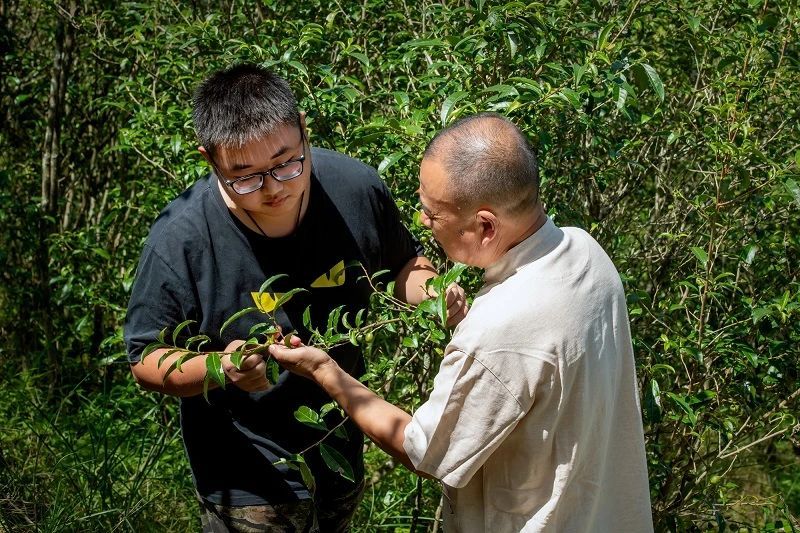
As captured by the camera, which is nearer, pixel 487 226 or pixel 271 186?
pixel 487 226

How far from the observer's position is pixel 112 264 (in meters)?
4.85

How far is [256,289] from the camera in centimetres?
256

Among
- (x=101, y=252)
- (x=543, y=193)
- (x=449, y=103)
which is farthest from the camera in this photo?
(x=101, y=252)

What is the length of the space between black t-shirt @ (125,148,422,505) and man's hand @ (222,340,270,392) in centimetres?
22

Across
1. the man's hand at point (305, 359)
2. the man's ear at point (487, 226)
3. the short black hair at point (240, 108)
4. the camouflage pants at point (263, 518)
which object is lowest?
the camouflage pants at point (263, 518)

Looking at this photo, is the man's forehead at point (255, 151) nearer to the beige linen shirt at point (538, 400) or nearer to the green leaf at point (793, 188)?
the beige linen shirt at point (538, 400)

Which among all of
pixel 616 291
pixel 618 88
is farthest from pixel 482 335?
pixel 618 88

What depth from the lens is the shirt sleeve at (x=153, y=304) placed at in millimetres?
2459

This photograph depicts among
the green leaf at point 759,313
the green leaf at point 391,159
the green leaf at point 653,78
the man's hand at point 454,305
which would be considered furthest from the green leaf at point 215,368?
the green leaf at point 759,313

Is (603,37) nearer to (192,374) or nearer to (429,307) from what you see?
(429,307)

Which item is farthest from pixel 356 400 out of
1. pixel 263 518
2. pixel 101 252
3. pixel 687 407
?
pixel 101 252

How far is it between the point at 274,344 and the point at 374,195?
68cm

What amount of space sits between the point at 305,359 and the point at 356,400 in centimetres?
15

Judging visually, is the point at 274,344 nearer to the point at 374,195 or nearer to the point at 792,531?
the point at 374,195
